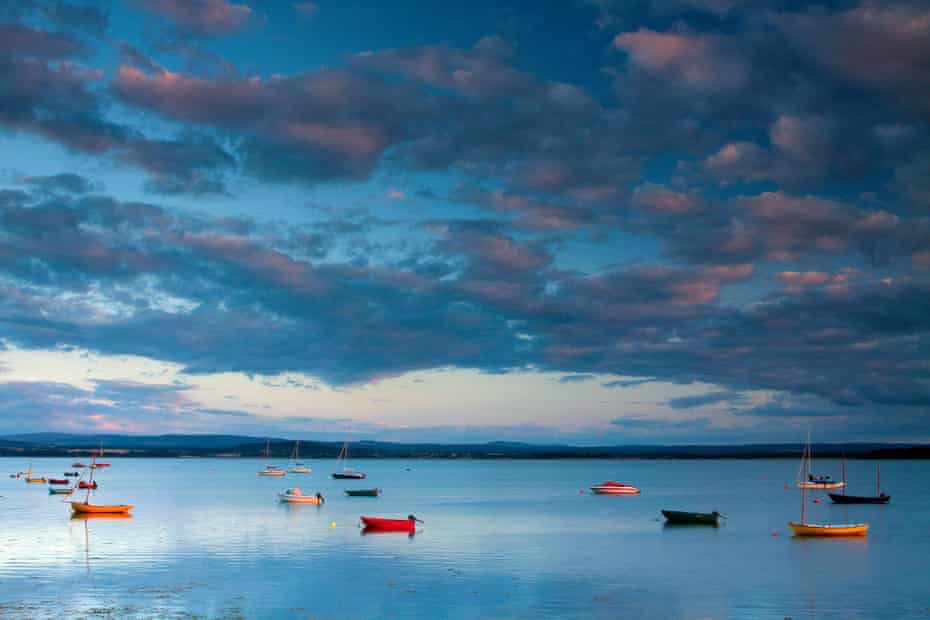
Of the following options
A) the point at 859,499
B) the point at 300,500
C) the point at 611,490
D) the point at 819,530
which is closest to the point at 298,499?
the point at 300,500

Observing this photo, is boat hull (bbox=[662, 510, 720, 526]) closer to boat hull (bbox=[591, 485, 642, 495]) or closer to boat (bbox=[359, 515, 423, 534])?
boat (bbox=[359, 515, 423, 534])

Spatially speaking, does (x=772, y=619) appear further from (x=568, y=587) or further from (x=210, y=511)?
(x=210, y=511)

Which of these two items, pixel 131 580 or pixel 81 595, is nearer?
pixel 81 595

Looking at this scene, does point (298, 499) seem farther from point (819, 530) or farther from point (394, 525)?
point (819, 530)

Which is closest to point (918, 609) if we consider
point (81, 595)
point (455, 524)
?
point (81, 595)

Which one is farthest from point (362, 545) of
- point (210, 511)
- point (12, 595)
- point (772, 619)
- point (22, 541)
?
point (210, 511)

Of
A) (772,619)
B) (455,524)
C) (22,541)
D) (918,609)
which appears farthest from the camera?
(455,524)

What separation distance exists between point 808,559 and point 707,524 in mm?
27391

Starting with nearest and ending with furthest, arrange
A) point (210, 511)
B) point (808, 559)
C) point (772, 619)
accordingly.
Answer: point (772, 619) < point (808, 559) < point (210, 511)

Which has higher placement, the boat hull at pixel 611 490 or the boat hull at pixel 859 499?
the boat hull at pixel 859 499

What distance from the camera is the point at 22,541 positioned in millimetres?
69938

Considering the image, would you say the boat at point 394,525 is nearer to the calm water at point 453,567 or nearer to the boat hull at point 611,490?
the calm water at point 453,567

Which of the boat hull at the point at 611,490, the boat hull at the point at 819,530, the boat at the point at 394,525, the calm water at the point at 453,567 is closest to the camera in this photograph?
the calm water at the point at 453,567

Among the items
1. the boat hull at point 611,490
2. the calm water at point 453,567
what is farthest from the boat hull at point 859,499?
the boat hull at point 611,490
